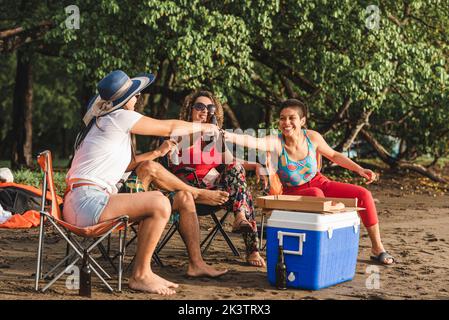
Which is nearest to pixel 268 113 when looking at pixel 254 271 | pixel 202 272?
pixel 254 271

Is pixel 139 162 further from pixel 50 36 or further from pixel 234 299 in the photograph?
pixel 50 36

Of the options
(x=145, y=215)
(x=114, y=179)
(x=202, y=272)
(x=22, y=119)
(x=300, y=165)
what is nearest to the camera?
(x=145, y=215)

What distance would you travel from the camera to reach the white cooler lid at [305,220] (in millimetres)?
5191

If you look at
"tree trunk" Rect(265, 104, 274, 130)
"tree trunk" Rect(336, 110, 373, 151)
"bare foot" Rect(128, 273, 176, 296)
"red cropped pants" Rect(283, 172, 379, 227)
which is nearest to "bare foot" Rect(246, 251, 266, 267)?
"red cropped pants" Rect(283, 172, 379, 227)

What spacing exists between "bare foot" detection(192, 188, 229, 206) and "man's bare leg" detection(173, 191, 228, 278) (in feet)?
0.48

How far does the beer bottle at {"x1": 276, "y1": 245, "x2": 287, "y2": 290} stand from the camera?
530cm

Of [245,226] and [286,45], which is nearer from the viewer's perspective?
[245,226]

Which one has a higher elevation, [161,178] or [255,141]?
[255,141]

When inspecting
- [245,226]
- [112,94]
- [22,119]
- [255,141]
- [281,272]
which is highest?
[112,94]

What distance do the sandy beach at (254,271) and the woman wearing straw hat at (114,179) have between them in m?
0.33

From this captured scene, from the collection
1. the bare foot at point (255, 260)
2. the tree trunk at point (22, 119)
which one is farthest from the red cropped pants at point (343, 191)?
the tree trunk at point (22, 119)

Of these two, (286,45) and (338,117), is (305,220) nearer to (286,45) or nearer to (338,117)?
(286,45)

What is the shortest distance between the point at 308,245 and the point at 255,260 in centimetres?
112

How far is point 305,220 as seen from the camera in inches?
206
